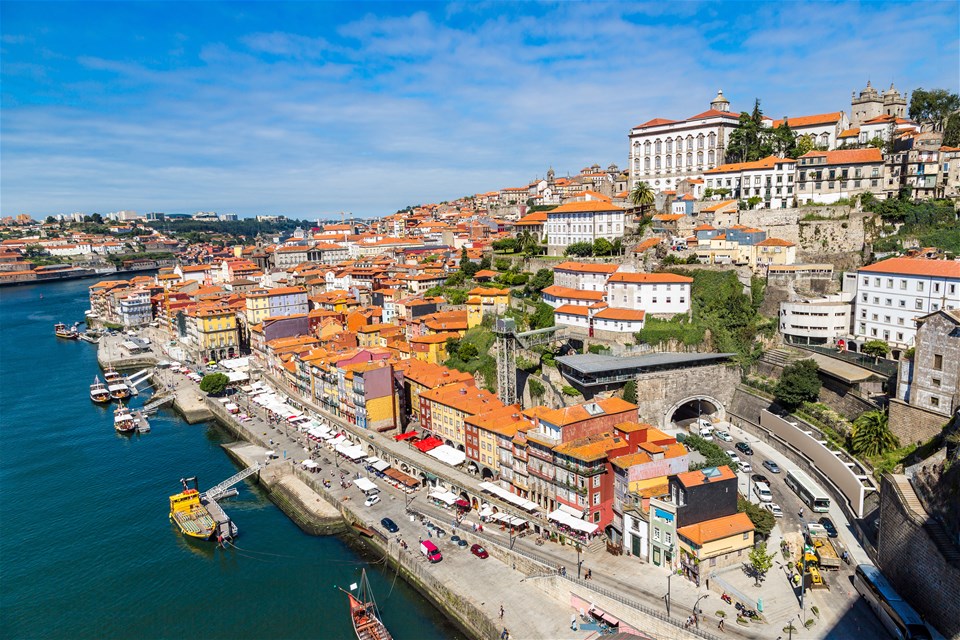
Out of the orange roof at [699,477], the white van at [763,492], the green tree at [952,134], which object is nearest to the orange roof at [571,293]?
the white van at [763,492]

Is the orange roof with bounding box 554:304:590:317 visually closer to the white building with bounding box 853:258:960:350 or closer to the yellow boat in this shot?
the white building with bounding box 853:258:960:350

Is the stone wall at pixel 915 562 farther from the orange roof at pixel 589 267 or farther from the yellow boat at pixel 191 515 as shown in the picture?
the yellow boat at pixel 191 515

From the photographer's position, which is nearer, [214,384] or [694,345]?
[694,345]

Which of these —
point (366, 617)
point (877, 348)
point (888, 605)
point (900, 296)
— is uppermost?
point (900, 296)

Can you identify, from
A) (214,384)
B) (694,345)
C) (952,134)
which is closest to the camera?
(694,345)

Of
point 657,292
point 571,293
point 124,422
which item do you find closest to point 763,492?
point 657,292

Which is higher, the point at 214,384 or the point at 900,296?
the point at 900,296

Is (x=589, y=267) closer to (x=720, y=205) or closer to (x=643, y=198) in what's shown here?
(x=720, y=205)
